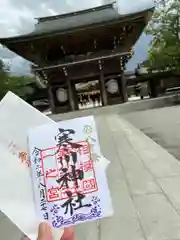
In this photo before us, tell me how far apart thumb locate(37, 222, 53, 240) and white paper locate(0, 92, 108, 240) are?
0.06m

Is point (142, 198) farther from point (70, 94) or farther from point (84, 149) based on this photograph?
point (70, 94)

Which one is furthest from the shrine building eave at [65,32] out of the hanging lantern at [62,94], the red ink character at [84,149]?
the red ink character at [84,149]

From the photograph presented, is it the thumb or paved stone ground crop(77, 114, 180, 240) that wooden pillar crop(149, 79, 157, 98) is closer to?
paved stone ground crop(77, 114, 180, 240)

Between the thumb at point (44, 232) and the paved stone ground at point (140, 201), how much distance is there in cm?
213

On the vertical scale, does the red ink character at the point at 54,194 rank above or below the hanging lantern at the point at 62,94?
below

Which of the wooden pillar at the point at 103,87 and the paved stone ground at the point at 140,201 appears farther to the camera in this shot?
the wooden pillar at the point at 103,87

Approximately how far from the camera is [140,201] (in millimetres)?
4055

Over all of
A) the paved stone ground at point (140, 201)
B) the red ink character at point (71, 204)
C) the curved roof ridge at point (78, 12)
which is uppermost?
the curved roof ridge at point (78, 12)

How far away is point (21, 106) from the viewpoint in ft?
3.80

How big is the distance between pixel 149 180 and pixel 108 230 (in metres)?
1.68

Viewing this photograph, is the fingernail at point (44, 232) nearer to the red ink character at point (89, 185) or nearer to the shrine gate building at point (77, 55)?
the red ink character at point (89, 185)

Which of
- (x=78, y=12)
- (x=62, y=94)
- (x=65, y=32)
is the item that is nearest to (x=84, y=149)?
(x=65, y=32)

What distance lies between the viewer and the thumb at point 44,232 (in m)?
1.06

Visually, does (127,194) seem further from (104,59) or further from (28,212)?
(104,59)
